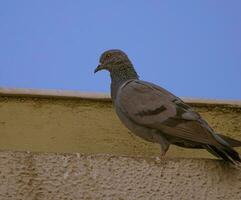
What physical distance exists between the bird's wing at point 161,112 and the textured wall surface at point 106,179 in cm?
56

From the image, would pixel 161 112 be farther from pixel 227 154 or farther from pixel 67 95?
pixel 67 95

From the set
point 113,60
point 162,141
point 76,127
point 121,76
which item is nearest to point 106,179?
point 162,141

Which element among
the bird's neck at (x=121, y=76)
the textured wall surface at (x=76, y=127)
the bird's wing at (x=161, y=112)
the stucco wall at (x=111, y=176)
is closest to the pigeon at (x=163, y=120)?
the bird's wing at (x=161, y=112)

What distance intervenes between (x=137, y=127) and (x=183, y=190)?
1056 mm

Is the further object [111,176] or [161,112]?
[161,112]

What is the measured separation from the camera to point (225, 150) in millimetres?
3891

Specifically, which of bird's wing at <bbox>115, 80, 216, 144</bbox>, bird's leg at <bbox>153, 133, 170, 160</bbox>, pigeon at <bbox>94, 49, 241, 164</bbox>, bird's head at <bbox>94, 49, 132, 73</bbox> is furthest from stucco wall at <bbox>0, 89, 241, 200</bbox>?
bird's head at <bbox>94, 49, 132, 73</bbox>

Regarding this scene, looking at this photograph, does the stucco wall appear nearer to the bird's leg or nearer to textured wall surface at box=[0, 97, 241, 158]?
the bird's leg

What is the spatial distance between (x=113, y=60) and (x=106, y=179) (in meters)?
1.96

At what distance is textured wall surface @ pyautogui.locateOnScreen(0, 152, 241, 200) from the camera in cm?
339

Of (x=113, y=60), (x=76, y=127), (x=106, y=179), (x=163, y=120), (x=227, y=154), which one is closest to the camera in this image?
(x=106, y=179)

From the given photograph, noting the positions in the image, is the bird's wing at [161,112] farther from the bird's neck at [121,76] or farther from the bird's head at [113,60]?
the bird's head at [113,60]

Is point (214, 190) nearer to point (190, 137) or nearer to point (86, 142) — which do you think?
point (190, 137)

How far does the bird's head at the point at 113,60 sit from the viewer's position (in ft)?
17.1
